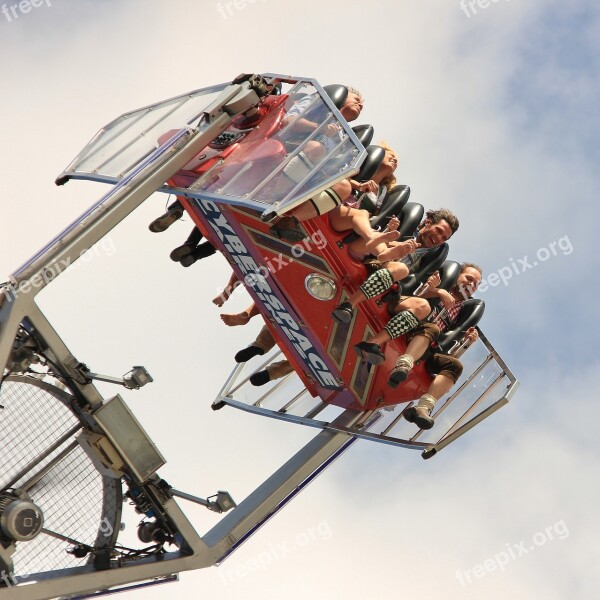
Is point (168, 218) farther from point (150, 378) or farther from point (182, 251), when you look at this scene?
point (150, 378)

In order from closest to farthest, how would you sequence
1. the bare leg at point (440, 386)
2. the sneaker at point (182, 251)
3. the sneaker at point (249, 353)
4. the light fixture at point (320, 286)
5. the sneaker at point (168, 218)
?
the light fixture at point (320, 286), the sneaker at point (168, 218), the bare leg at point (440, 386), the sneaker at point (182, 251), the sneaker at point (249, 353)

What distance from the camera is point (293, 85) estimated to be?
2041cm

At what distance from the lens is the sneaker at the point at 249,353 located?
22.4m

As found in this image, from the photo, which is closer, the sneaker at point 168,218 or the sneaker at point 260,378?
the sneaker at point 168,218

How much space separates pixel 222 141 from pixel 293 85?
101cm

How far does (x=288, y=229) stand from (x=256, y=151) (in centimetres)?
93

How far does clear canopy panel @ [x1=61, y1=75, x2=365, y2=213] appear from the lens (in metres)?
19.1

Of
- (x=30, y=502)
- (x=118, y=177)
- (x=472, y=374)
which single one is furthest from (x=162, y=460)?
(x=472, y=374)

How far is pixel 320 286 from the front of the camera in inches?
809

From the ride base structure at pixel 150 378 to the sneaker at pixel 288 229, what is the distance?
0.42ft

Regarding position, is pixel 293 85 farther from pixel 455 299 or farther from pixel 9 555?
pixel 9 555

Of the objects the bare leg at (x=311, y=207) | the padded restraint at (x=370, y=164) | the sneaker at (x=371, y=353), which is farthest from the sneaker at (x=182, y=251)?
the sneaker at (x=371, y=353)

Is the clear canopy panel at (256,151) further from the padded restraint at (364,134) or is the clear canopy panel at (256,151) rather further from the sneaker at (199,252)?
the sneaker at (199,252)

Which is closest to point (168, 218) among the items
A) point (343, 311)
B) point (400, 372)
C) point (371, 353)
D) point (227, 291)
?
point (227, 291)
